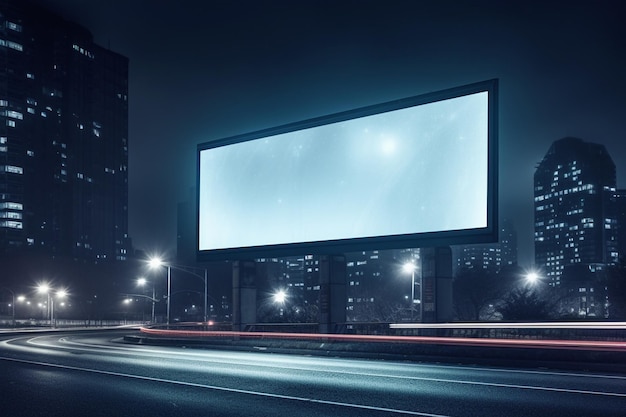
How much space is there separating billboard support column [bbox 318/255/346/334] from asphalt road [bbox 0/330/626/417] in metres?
15.0

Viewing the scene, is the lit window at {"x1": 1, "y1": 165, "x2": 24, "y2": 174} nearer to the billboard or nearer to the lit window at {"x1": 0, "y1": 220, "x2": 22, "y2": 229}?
the lit window at {"x1": 0, "y1": 220, "x2": 22, "y2": 229}

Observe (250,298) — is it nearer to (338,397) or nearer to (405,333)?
(405,333)

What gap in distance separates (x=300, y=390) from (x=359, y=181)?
74.7 ft

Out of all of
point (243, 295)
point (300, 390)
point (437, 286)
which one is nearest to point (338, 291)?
point (437, 286)

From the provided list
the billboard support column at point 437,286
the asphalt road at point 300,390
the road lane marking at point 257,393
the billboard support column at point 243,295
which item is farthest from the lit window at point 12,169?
the road lane marking at point 257,393

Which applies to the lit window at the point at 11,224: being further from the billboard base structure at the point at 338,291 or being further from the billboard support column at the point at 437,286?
the billboard support column at the point at 437,286

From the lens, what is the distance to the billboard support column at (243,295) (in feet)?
139

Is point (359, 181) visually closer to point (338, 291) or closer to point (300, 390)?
point (338, 291)

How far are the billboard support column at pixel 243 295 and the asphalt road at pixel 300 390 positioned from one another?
811 inches

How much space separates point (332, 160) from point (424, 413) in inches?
1080

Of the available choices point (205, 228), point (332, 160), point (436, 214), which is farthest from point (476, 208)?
point (205, 228)

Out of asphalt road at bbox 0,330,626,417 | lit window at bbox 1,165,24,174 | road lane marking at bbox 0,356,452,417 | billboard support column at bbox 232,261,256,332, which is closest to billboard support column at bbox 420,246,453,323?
asphalt road at bbox 0,330,626,417

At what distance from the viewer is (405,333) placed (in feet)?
127

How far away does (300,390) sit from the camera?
14.6 m
